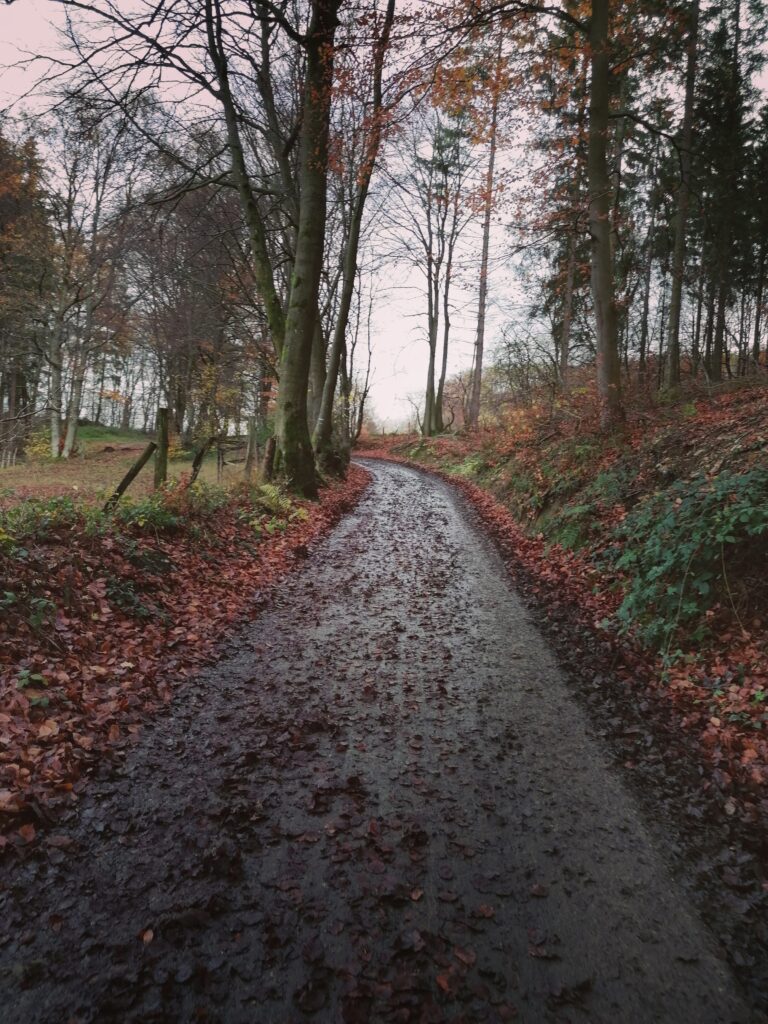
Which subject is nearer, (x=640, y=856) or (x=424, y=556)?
(x=640, y=856)

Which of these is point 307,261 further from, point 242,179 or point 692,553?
point 692,553

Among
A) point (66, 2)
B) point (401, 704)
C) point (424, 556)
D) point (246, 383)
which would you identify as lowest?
point (401, 704)

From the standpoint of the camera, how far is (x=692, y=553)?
207 inches

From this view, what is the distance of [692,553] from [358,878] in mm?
4365

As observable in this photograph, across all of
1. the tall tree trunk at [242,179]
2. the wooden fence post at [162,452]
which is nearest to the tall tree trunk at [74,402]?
the tall tree trunk at [242,179]

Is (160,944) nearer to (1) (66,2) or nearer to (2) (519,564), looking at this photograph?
(2) (519,564)

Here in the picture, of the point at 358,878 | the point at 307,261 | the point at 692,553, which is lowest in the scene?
the point at 358,878

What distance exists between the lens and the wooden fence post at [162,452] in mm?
9459

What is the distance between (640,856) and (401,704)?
198 cm

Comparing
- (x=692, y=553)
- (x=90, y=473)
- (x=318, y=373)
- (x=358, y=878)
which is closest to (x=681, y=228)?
(x=318, y=373)

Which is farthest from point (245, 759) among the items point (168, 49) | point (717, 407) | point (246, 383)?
point (246, 383)

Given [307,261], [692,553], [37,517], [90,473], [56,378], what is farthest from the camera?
[56,378]

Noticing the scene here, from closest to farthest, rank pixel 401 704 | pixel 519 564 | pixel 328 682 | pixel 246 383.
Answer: pixel 401 704 < pixel 328 682 < pixel 519 564 < pixel 246 383

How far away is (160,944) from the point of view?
2281 millimetres
